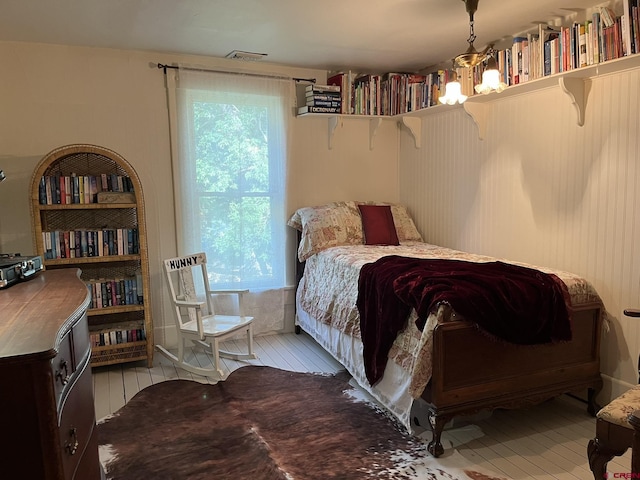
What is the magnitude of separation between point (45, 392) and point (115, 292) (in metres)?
2.46

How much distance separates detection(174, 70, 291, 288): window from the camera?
3947 mm

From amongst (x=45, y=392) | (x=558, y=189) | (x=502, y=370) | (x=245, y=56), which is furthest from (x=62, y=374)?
(x=245, y=56)

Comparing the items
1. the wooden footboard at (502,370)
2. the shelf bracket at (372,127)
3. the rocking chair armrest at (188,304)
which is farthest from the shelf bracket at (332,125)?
the wooden footboard at (502,370)

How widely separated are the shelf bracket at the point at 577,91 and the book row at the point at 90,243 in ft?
9.83

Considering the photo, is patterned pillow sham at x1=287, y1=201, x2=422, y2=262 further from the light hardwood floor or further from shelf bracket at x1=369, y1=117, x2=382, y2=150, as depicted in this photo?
the light hardwood floor

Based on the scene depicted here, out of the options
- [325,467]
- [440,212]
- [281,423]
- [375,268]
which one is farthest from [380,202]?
[325,467]

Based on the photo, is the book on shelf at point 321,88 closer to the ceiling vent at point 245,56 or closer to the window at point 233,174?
the window at point 233,174

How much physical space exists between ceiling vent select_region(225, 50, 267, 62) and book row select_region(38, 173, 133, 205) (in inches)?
49.7

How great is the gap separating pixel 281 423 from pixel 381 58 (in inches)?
114

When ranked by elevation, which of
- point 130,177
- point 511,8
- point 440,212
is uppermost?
point 511,8

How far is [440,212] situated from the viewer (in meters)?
4.23

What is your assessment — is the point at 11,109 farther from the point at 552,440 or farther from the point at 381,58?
the point at 552,440

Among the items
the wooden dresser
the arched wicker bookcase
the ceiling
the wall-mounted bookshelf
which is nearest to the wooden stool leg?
the wooden dresser

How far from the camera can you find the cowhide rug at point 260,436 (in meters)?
2.34
